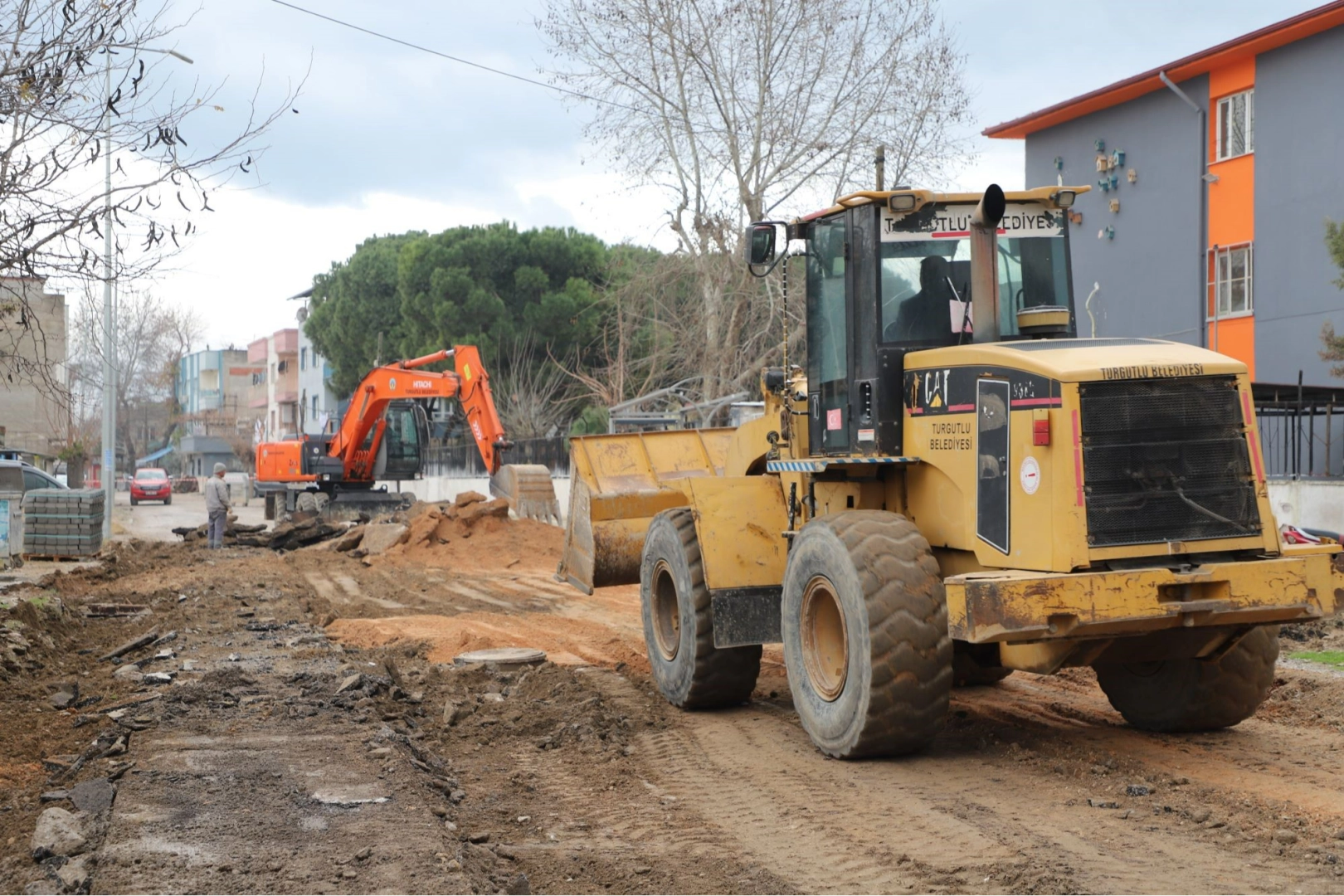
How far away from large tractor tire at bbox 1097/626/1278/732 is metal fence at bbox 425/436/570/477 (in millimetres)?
18298

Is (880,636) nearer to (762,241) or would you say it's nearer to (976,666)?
(976,666)

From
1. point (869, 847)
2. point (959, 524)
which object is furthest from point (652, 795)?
point (959, 524)

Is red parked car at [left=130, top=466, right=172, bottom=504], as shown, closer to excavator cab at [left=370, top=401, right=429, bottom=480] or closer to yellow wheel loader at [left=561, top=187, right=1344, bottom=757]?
excavator cab at [left=370, top=401, right=429, bottom=480]

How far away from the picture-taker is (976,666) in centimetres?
873

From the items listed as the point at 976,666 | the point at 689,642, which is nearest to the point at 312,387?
the point at 689,642

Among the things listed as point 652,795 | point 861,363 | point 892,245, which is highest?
point 892,245

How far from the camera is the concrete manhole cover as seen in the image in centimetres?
1147

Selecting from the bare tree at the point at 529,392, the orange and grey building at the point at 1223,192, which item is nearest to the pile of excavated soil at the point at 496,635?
the orange and grey building at the point at 1223,192

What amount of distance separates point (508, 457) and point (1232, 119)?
1852cm

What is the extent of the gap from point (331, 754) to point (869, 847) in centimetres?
317

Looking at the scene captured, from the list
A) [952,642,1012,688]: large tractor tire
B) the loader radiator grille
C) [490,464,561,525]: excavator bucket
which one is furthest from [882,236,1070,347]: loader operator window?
[490,464,561,525]: excavator bucket

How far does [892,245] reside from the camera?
27.1ft

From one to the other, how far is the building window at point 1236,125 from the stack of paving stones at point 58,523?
22.4 meters

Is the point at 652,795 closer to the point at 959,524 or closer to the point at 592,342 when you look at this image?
the point at 959,524
